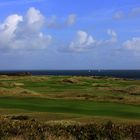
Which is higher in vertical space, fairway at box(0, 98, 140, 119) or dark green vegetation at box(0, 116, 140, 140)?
dark green vegetation at box(0, 116, 140, 140)

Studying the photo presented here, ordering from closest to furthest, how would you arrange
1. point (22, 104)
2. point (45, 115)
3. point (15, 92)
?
point (45, 115) → point (22, 104) → point (15, 92)

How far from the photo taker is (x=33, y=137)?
49.7 ft

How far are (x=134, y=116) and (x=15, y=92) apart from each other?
28.2 metres

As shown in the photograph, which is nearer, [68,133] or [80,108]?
[68,133]

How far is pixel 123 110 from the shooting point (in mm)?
36281

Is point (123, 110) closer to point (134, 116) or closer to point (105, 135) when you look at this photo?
point (134, 116)

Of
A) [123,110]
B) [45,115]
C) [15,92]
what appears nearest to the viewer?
[45,115]

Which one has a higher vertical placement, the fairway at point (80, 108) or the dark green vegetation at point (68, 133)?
the dark green vegetation at point (68, 133)

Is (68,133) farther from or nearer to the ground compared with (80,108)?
farther from the ground

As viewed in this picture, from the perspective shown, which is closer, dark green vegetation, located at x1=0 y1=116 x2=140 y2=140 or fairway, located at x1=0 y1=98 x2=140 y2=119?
dark green vegetation, located at x1=0 y1=116 x2=140 y2=140

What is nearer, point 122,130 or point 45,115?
point 122,130

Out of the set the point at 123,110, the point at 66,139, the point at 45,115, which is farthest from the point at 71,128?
the point at 123,110

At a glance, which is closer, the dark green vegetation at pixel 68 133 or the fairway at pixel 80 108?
the dark green vegetation at pixel 68 133

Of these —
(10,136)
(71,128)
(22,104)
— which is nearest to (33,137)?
(10,136)
